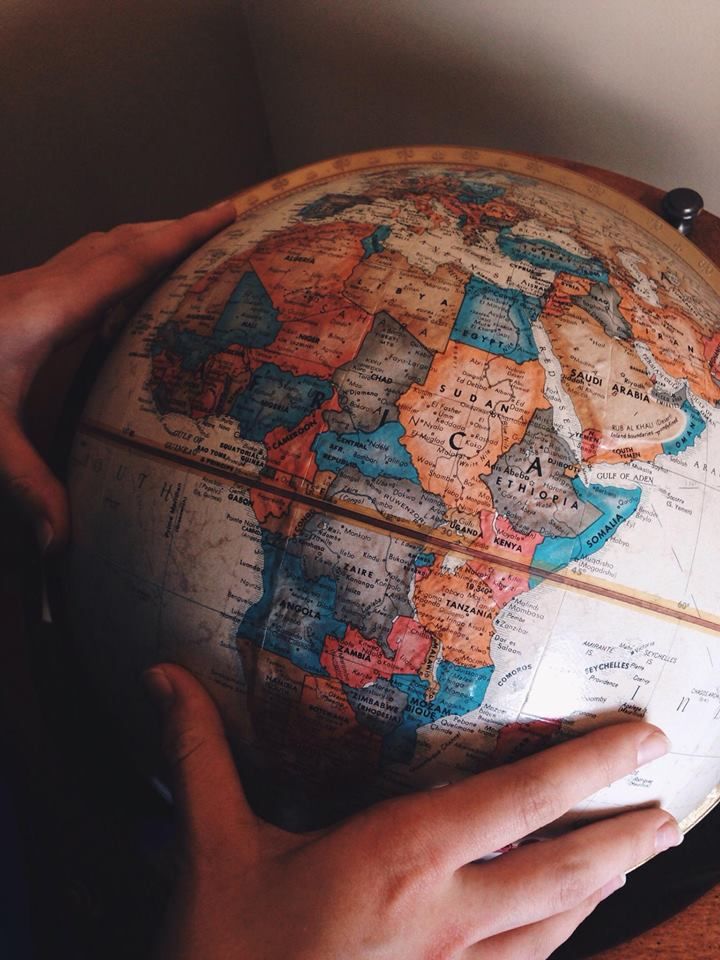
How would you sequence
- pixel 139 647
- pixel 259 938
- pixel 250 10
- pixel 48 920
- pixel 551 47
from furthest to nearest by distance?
pixel 250 10, pixel 551 47, pixel 48 920, pixel 139 647, pixel 259 938

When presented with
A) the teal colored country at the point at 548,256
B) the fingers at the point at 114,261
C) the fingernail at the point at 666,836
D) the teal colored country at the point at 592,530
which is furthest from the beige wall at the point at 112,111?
the fingernail at the point at 666,836

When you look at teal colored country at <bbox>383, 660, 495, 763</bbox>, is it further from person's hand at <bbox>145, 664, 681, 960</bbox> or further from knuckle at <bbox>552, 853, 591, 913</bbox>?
knuckle at <bbox>552, 853, 591, 913</bbox>

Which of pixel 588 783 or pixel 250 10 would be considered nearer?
pixel 588 783

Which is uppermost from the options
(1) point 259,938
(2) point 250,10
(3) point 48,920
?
(2) point 250,10

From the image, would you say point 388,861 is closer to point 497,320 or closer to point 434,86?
point 497,320


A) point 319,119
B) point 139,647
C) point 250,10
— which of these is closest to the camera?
point 139,647

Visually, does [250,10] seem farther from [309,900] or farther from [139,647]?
[309,900]

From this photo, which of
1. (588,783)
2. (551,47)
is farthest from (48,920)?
(551,47)
